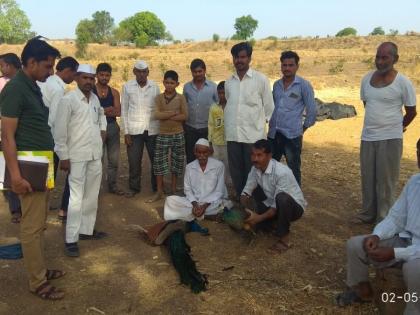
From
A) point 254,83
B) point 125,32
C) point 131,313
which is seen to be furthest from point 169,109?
point 125,32

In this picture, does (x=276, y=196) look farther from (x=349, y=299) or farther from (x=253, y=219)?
(x=349, y=299)

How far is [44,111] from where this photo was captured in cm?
344

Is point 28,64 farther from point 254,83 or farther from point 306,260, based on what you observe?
point 306,260

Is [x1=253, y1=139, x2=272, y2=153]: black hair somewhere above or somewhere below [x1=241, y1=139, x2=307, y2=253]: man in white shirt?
above

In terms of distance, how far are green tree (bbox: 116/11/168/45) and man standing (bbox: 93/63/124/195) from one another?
191ft

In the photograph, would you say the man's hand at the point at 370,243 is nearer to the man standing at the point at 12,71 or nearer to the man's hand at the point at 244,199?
the man's hand at the point at 244,199

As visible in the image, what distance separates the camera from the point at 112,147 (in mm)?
6113

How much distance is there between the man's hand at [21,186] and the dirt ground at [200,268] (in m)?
0.95

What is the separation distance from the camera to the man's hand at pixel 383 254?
9.95 ft

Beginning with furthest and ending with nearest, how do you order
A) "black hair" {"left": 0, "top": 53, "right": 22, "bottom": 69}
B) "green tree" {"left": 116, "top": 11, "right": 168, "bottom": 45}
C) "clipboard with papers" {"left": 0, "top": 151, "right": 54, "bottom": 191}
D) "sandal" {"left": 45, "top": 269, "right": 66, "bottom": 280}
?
"green tree" {"left": 116, "top": 11, "right": 168, "bottom": 45} → "black hair" {"left": 0, "top": 53, "right": 22, "bottom": 69} → "sandal" {"left": 45, "top": 269, "right": 66, "bottom": 280} → "clipboard with papers" {"left": 0, "top": 151, "right": 54, "bottom": 191}

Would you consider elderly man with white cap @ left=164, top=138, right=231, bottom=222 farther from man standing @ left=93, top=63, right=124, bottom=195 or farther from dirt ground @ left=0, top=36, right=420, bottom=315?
man standing @ left=93, top=63, right=124, bottom=195

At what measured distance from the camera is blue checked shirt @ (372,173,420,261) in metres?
3.03

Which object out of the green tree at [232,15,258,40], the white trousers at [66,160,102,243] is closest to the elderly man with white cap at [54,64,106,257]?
the white trousers at [66,160,102,243]

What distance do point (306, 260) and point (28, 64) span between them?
3014 millimetres
